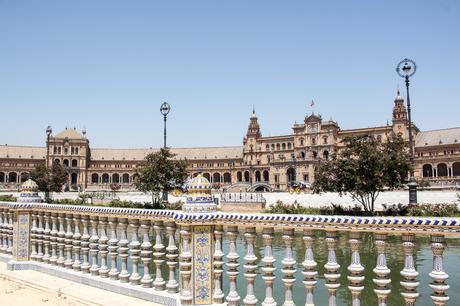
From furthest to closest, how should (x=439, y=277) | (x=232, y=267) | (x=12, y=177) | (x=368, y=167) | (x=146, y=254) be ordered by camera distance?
(x=12, y=177) < (x=368, y=167) < (x=146, y=254) < (x=232, y=267) < (x=439, y=277)

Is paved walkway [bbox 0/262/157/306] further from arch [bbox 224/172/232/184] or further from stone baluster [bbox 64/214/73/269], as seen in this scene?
arch [bbox 224/172/232/184]

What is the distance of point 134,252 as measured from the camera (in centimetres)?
627

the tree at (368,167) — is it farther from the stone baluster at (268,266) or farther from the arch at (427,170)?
the arch at (427,170)

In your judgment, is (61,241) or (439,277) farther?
(61,241)

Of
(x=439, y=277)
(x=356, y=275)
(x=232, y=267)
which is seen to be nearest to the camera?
(x=439, y=277)

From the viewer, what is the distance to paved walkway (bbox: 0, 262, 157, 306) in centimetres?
Result: 607

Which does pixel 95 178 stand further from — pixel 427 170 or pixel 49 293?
pixel 49 293

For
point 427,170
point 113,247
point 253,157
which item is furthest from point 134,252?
point 253,157

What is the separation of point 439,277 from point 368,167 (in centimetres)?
2456

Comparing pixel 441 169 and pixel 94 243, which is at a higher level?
pixel 441 169

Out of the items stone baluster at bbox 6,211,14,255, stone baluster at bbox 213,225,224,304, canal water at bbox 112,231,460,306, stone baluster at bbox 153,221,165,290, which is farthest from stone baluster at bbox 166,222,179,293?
stone baluster at bbox 6,211,14,255

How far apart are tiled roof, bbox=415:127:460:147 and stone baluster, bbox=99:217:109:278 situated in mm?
81253

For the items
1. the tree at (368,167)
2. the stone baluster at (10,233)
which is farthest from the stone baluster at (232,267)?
the tree at (368,167)

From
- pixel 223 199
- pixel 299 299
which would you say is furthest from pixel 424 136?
pixel 299 299
